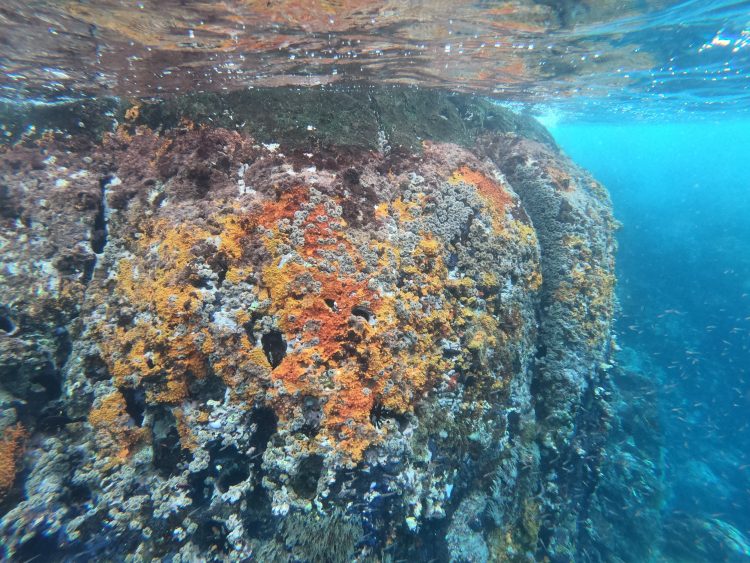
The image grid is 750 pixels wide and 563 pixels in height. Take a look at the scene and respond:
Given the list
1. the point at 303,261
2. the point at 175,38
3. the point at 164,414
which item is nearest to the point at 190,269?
the point at 303,261

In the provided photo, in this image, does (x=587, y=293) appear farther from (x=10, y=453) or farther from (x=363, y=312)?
(x=10, y=453)

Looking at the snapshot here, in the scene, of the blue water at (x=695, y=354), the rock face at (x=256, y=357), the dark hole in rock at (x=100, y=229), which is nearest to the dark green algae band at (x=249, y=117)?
the rock face at (x=256, y=357)

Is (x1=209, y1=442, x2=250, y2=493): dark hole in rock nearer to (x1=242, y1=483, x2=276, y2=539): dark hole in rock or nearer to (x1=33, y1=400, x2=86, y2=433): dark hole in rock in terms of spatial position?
(x1=242, y1=483, x2=276, y2=539): dark hole in rock

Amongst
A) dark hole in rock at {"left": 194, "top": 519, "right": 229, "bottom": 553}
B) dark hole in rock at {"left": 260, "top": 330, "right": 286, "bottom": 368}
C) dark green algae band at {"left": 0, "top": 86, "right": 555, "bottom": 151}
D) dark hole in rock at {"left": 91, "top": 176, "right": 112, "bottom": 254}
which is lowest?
dark hole in rock at {"left": 194, "top": 519, "right": 229, "bottom": 553}

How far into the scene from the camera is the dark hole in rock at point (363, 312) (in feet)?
12.7

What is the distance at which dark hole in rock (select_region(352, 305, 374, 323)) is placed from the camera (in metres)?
3.88

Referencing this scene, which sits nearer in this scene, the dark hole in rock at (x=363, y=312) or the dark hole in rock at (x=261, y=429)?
the dark hole in rock at (x=261, y=429)

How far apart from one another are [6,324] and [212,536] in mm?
3155

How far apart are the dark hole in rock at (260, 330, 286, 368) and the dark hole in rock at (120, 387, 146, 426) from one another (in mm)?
1321

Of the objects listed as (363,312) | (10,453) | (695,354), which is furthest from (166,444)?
(695,354)

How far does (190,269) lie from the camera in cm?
373

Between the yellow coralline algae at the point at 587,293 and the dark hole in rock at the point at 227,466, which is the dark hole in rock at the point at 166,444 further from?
the yellow coralline algae at the point at 587,293

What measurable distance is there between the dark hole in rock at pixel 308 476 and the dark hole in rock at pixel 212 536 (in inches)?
30.9

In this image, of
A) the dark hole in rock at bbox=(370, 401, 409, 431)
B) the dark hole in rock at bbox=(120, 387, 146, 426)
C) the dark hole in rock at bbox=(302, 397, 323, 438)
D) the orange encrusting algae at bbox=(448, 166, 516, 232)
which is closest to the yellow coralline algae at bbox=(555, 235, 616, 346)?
the orange encrusting algae at bbox=(448, 166, 516, 232)
